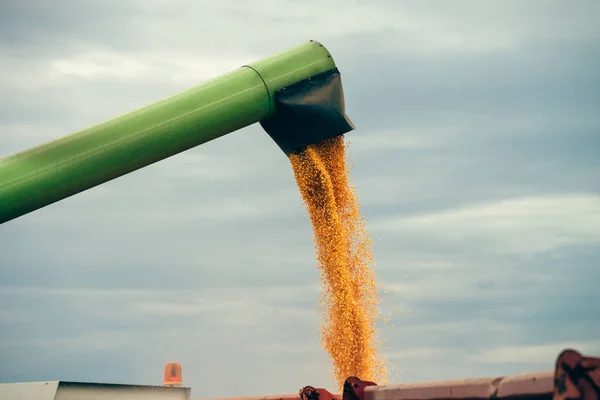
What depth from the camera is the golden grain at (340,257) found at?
7781 mm

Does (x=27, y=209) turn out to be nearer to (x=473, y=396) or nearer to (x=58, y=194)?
(x=58, y=194)

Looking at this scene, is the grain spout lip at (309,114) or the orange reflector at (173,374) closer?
the grain spout lip at (309,114)

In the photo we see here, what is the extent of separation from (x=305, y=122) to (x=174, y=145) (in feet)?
4.70

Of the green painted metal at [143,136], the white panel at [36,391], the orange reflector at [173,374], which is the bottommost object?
the white panel at [36,391]

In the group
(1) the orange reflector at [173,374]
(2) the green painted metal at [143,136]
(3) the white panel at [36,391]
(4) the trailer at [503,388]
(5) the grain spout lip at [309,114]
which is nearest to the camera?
(4) the trailer at [503,388]

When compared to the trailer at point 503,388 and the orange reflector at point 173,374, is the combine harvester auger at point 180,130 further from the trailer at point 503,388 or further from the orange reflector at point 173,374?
the orange reflector at point 173,374

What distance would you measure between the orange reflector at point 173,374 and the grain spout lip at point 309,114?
170 inches

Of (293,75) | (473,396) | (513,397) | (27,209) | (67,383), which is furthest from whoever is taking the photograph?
(67,383)

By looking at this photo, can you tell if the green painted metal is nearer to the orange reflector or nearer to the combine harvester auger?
the combine harvester auger

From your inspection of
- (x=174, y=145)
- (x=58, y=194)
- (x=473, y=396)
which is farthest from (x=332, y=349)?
(x=473, y=396)

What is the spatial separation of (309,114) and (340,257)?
1495 millimetres

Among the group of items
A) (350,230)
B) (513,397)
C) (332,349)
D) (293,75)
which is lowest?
(513,397)

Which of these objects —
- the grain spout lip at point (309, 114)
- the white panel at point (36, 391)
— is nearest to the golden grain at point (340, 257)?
the grain spout lip at point (309, 114)

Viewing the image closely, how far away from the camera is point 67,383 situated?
8.15 meters
